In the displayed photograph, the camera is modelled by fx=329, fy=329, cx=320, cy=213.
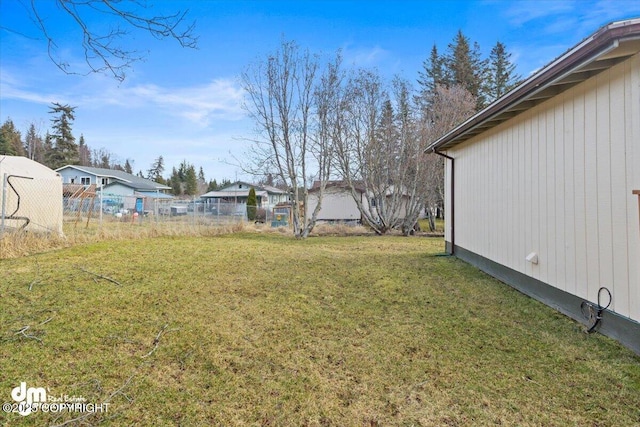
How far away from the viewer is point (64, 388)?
7.22 ft

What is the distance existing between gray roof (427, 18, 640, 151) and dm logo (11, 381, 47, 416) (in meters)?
4.73

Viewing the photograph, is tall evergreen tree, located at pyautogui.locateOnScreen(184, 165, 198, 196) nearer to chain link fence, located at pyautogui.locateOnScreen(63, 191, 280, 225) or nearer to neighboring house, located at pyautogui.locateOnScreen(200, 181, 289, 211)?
neighboring house, located at pyautogui.locateOnScreen(200, 181, 289, 211)

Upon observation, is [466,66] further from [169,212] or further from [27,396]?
[27,396]

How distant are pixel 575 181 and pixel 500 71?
91.4 ft

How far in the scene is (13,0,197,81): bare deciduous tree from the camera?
2.26m

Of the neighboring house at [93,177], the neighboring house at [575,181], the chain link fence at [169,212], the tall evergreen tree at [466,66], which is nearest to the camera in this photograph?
the neighboring house at [575,181]

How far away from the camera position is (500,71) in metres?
26.2

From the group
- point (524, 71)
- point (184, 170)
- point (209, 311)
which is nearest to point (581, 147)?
point (209, 311)

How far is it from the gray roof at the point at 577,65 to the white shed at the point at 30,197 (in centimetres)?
891

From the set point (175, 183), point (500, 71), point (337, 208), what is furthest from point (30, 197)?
point (175, 183)

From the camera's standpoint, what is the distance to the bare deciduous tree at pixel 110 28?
226 centimetres

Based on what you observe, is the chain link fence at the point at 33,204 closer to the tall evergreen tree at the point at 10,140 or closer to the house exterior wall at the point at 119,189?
the house exterior wall at the point at 119,189

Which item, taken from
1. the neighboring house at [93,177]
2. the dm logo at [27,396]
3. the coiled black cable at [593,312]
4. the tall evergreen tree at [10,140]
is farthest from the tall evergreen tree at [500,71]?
the tall evergreen tree at [10,140]

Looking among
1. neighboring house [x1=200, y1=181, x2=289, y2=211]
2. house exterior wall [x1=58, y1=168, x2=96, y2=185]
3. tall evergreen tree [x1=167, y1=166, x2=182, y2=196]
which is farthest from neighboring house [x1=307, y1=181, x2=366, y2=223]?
tall evergreen tree [x1=167, y1=166, x2=182, y2=196]
